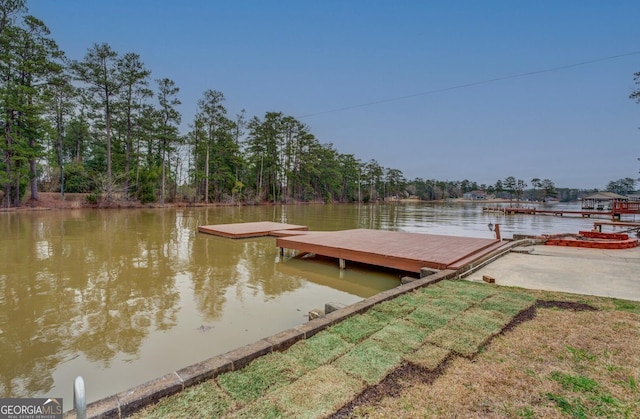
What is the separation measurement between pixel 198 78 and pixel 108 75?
18.6ft

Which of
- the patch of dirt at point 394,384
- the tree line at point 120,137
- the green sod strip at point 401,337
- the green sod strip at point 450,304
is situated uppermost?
the tree line at point 120,137

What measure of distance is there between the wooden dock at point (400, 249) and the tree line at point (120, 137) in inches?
738

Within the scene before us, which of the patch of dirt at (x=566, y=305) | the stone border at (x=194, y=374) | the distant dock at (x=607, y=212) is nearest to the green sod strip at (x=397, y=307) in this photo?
the stone border at (x=194, y=374)

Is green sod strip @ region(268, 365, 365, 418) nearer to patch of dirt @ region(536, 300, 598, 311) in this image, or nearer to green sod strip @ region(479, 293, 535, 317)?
green sod strip @ region(479, 293, 535, 317)

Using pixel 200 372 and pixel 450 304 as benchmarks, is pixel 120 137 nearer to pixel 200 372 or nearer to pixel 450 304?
pixel 200 372

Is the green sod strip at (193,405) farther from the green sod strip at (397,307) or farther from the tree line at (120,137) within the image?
the tree line at (120,137)

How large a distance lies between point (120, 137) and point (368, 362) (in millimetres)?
27408

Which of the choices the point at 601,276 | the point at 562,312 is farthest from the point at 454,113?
the point at 562,312

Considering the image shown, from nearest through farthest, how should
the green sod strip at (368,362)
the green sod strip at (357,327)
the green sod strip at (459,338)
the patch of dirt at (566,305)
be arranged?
the green sod strip at (368,362)
the green sod strip at (459,338)
the green sod strip at (357,327)
the patch of dirt at (566,305)

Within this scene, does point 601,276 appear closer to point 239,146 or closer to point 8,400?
point 8,400

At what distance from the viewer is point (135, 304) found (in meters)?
3.63

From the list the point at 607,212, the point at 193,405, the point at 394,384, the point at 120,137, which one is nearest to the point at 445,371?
the point at 394,384

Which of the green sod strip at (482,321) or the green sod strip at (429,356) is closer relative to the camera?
the green sod strip at (429,356)

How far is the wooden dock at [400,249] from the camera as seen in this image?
465cm
